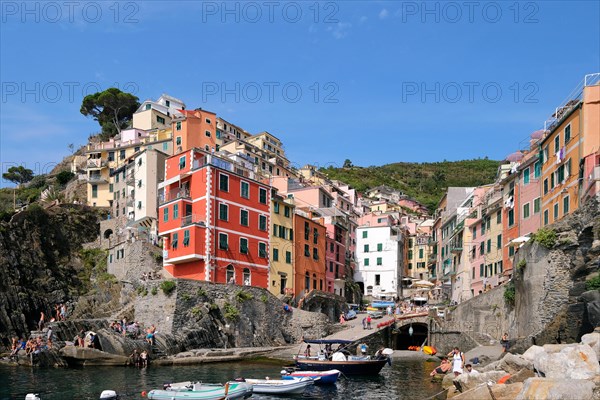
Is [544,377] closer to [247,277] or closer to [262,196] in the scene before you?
[247,277]

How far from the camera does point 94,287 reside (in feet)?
228

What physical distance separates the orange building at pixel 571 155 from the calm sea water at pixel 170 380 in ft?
53.0

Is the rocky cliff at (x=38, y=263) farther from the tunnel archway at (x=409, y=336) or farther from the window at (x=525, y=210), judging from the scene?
the window at (x=525, y=210)

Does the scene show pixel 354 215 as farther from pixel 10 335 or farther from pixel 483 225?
pixel 10 335

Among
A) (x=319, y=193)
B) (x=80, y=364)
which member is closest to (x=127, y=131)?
(x=319, y=193)

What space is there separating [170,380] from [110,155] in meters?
68.2

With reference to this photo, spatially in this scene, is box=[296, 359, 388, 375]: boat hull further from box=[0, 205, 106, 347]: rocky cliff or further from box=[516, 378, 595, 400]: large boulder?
box=[0, 205, 106, 347]: rocky cliff

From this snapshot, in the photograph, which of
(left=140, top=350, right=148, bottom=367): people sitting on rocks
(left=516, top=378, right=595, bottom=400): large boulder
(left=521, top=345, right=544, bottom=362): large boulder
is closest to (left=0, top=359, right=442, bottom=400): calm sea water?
(left=140, top=350, right=148, bottom=367): people sitting on rocks

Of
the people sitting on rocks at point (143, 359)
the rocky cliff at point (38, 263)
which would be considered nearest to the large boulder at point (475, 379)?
the people sitting on rocks at point (143, 359)

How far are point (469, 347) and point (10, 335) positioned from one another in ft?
136

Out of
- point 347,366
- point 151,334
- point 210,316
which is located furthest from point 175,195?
point 347,366

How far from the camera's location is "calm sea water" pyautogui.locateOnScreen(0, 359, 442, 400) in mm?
35000

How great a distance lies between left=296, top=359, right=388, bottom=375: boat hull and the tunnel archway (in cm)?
2339

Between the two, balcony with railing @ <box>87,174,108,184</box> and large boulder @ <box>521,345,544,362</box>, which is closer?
large boulder @ <box>521,345,544,362</box>
